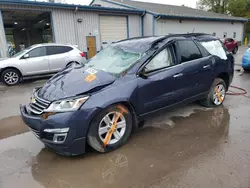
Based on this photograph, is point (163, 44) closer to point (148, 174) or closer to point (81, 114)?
point (81, 114)

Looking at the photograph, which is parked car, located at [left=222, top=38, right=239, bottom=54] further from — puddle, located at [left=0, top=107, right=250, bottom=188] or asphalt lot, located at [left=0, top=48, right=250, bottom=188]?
puddle, located at [left=0, top=107, right=250, bottom=188]

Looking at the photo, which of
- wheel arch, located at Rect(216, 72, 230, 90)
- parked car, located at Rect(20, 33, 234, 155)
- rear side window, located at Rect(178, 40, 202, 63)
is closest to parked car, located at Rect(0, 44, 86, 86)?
parked car, located at Rect(20, 33, 234, 155)

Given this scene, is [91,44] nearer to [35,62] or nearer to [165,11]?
[35,62]

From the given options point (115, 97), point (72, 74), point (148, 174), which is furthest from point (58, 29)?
point (148, 174)

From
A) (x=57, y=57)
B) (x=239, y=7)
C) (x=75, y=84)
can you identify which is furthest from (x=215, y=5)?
(x=75, y=84)

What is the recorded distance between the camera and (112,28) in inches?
621

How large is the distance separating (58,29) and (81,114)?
1213 centimetres

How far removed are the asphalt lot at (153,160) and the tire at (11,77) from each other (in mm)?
4698

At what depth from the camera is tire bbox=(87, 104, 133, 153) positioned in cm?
283

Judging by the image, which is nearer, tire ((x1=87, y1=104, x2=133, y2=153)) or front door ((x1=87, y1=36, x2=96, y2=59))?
tire ((x1=87, y1=104, x2=133, y2=153))

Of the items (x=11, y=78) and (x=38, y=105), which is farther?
(x=11, y=78)

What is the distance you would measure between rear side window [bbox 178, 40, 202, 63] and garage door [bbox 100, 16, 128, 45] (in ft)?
39.6

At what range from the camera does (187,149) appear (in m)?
3.09

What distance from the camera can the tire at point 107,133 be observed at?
9.30 feet
